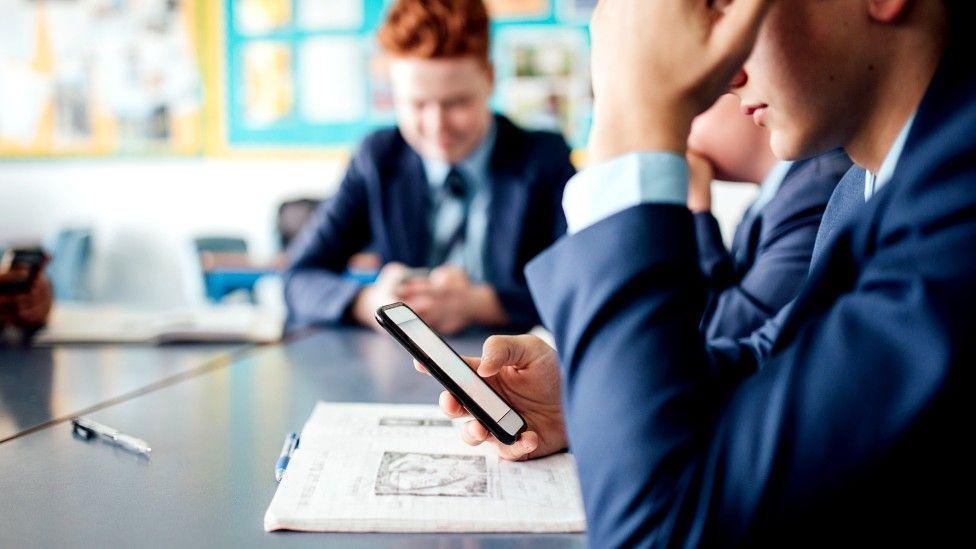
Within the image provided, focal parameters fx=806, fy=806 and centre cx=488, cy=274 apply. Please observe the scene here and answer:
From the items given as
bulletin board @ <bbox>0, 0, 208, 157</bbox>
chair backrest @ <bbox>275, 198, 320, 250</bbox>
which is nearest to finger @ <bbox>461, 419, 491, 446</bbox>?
chair backrest @ <bbox>275, 198, 320, 250</bbox>

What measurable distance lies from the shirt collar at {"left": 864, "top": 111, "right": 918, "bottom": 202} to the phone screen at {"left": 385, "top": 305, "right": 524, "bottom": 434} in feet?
1.10

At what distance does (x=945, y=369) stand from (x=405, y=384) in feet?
2.47

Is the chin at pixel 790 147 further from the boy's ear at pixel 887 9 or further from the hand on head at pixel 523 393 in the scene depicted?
the hand on head at pixel 523 393

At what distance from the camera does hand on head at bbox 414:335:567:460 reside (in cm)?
72

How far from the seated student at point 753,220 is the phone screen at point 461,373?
229mm

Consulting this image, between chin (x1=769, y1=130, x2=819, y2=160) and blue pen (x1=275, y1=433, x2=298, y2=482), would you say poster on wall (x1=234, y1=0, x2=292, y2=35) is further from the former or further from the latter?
chin (x1=769, y1=130, x2=819, y2=160)

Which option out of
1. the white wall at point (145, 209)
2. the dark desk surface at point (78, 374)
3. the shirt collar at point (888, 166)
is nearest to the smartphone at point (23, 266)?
the dark desk surface at point (78, 374)

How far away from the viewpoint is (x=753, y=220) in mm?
1126

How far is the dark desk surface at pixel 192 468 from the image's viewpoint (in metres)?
0.57

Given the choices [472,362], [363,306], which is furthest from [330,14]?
[472,362]

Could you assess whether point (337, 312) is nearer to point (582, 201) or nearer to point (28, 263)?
point (28, 263)

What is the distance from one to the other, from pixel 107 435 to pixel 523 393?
418 mm

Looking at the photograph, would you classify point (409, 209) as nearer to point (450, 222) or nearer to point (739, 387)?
point (450, 222)

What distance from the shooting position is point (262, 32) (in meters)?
3.82
